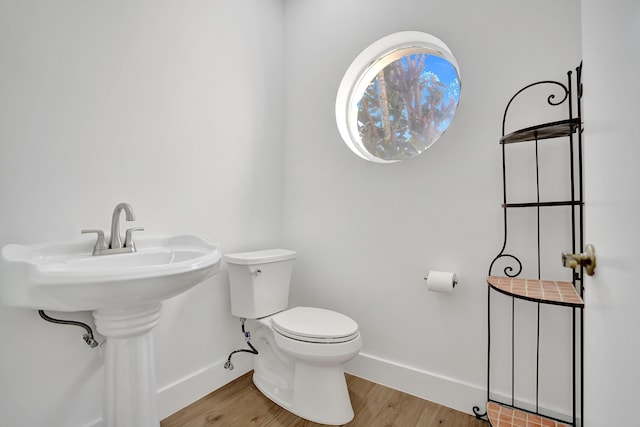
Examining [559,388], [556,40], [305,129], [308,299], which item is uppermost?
[556,40]

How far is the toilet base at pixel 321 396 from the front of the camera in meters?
1.47

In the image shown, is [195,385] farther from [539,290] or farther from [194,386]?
[539,290]

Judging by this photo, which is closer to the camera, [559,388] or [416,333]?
[559,388]

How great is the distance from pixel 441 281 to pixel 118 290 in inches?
51.6

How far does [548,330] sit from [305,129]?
1.72 m

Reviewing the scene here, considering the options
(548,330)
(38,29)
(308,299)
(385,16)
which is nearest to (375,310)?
(308,299)

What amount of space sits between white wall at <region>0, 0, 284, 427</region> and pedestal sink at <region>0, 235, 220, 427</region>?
16 cm

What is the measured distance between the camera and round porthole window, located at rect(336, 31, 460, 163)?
199 cm

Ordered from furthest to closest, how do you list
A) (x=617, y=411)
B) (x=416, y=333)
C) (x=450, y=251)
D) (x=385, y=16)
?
(x=385, y=16)
(x=416, y=333)
(x=450, y=251)
(x=617, y=411)

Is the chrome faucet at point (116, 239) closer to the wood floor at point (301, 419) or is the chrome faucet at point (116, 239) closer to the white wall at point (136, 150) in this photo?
the white wall at point (136, 150)

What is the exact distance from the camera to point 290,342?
1471mm

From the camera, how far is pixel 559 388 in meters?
1.33

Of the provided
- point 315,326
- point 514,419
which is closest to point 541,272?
point 514,419

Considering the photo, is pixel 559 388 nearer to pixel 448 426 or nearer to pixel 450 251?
pixel 448 426
